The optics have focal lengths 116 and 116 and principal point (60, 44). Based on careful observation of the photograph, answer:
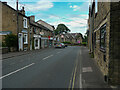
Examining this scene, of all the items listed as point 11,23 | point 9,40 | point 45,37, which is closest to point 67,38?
point 45,37

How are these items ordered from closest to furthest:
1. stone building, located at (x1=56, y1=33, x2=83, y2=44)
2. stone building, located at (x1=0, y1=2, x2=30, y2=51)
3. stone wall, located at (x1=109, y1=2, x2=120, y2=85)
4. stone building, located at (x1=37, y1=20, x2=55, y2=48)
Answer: stone wall, located at (x1=109, y1=2, x2=120, y2=85) → stone building, located at (x1=0, y1=2, x2=30, y2=51) → stone building, located at (x1=37, y1=20, x2=55, y2=48) → stone building, located at (x1=56, y1=33, x2=83, y2=44)

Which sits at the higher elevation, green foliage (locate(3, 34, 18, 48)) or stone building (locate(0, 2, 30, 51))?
stone building (locate(0, 2, 30, 51))

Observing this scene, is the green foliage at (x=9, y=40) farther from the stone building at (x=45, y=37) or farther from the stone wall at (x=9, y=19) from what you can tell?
the stone building at (x=45, y=37)

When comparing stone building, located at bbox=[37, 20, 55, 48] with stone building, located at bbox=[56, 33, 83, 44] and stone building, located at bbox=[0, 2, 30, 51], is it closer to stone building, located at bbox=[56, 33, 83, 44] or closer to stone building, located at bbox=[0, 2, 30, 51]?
stone building, located at bbox=[0, 2, 30, 51]

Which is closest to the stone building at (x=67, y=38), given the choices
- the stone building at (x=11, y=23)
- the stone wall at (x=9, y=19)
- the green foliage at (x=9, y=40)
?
the stone building at (x=11, y=23)

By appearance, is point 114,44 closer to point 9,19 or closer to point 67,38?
point 9,19

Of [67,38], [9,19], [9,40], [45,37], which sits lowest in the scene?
[9,40]

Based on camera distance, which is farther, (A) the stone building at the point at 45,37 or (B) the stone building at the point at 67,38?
(B) the stone building at the point at 67,38

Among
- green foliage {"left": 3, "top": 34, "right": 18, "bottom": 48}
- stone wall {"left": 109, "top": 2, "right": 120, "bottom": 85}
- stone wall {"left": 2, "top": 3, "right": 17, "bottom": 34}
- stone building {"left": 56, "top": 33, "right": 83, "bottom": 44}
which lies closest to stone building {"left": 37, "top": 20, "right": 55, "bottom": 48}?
stone wall {"left": 2, "top": 3, "right": 17, "bottom": 34}

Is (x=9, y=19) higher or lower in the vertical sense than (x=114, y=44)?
higher

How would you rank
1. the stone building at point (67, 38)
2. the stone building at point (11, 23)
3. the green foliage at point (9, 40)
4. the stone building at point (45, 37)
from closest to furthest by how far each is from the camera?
the green foliage at point (9, 40), the stone building at point (11, 23), the stone building at point (45, 37), the stone building at point (67, 38)

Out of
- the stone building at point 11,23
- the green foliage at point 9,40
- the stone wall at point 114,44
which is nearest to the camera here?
the stone wall at point 114,44

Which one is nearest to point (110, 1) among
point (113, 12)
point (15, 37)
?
point (113, 12)

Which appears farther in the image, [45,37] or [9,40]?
[45,37]
